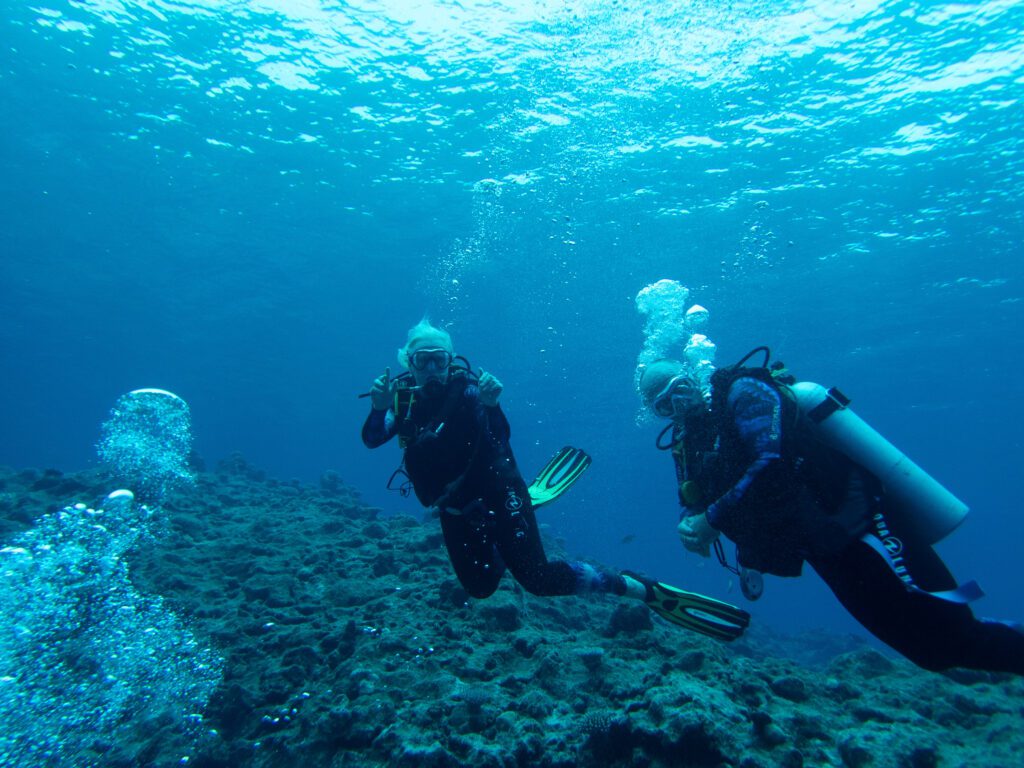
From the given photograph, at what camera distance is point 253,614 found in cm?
668

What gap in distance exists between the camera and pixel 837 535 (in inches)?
133

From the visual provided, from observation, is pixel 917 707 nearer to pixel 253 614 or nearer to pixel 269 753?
pixel 269 753

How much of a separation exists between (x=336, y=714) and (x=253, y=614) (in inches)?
124

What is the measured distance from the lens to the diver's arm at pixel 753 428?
3516mm

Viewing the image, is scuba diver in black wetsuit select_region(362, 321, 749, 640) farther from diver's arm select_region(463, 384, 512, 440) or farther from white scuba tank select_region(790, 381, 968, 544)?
white scuba tank select_region(790, 381, 968, 544)

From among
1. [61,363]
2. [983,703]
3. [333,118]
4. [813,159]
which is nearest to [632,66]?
[813,159]

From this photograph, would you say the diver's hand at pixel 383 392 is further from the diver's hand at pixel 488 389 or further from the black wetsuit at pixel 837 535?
the black wetsuit at pixel 837 535

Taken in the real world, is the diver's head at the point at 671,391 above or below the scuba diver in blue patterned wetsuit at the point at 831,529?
above

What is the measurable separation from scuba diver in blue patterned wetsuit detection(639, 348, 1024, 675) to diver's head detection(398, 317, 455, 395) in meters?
2.71

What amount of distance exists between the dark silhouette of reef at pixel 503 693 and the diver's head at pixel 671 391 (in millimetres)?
2174

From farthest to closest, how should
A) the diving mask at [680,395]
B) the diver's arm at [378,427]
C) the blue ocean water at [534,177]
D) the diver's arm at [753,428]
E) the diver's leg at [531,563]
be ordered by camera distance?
the blue ocean water at [534,177] → the diver's arm at [378,427] → the diver's leg at [531,563] → the diving mask at [680,395] → the diver's arm at [753,428]

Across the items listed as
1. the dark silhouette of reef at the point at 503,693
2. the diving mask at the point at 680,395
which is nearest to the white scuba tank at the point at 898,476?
the diving mask at the point at 680,395

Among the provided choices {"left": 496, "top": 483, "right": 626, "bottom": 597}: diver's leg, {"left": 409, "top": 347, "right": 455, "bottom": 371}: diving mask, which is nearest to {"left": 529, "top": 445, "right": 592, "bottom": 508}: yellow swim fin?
{"left": 496, "top": 483, "right": 626, "bottom": 597}: diver's leg

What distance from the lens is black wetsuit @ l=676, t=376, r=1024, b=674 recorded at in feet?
10.5
